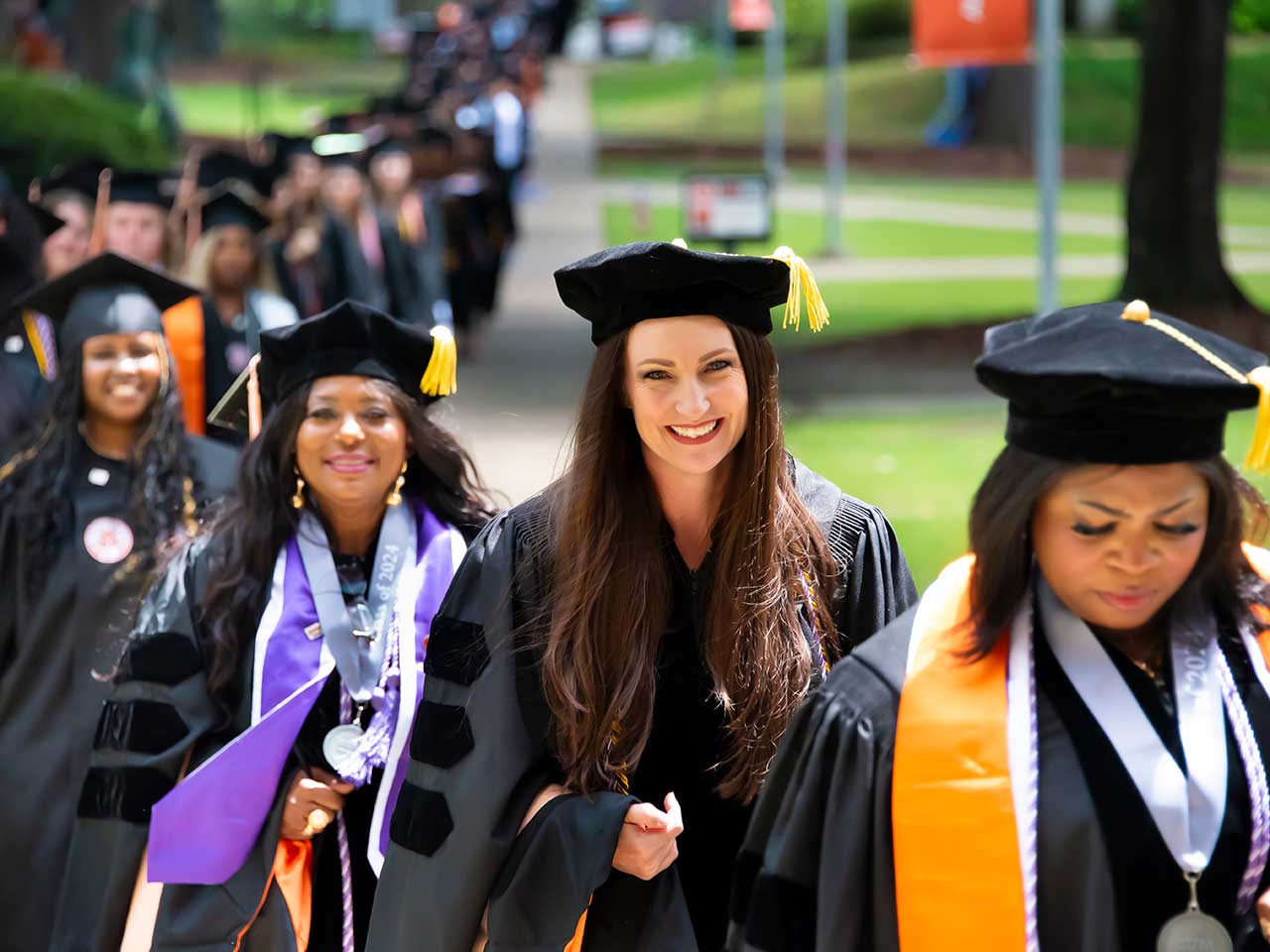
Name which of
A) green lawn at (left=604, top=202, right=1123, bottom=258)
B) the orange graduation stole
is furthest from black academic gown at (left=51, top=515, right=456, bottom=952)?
green lawn at (left=604, top=202, right=1123, bottom=258)

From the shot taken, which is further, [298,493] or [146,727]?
[298,493]

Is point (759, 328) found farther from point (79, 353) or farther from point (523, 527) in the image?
point (79, 353)

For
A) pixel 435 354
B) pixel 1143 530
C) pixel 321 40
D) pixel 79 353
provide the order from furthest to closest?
pixel 321 40 → pixel 79 353 → pixel 435 354 → pixel 1143 530

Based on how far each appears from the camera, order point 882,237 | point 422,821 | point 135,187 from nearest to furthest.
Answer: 1. point 422,821
2. point 135,187
3. point 882,237

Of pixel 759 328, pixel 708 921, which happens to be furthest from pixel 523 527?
pixel 708 921

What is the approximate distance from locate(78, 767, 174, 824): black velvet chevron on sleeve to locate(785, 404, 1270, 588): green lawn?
489cm

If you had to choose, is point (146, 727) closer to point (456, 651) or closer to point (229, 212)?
point (456, 651)

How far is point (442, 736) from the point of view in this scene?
3.77 meters

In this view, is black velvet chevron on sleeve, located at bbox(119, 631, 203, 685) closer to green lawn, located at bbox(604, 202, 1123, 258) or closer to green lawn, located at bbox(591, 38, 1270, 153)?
green lawn, located at bbox(604, 202, 1123, 258)

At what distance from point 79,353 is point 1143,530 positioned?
3722mm

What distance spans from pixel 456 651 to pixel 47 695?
2.15 metres

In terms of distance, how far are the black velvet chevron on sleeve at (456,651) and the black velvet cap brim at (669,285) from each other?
22.6 inches

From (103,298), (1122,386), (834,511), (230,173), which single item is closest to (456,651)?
(834,511)

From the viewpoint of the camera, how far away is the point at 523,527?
385cm
